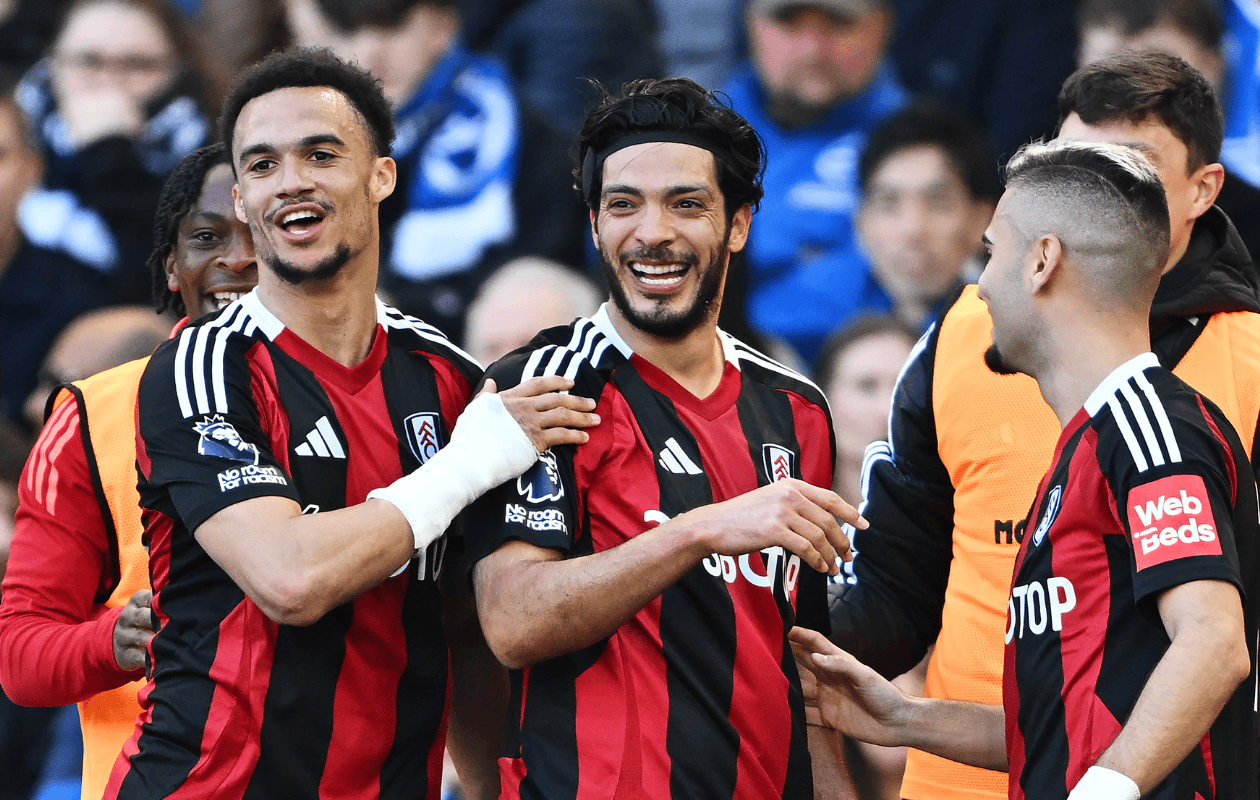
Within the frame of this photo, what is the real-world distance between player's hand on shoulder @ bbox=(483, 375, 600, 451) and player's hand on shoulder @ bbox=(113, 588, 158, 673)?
0.97m

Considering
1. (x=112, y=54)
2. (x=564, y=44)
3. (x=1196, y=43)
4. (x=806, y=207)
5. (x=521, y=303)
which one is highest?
(x=112, y=54)

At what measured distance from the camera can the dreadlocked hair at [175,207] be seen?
161 inches

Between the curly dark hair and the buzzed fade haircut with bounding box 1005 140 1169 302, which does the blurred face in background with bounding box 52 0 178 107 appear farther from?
the buzzed fade haircut with bounding box 1005 140 1169 302

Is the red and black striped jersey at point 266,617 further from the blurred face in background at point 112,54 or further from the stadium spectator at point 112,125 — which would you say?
the blurred face in background at point 112,54

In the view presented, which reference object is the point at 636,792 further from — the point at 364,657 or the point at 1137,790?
the point at 1137,790

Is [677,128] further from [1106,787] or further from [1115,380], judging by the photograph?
[1106,787]

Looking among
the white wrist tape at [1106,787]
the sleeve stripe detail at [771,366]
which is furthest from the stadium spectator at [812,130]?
the white wrist tape at [1106,787]

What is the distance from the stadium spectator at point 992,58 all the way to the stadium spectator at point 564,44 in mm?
1274

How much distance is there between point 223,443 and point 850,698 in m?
1.65

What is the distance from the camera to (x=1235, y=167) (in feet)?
20.6

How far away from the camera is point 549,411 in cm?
311

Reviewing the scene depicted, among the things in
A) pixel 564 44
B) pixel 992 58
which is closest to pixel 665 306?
pixel 992 58

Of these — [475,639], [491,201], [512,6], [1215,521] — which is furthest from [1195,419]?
[512,6]

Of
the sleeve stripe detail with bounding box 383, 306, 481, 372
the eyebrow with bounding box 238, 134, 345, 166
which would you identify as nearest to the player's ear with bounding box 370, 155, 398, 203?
the eyebrow with bounding box 238, 134, 345, 166
